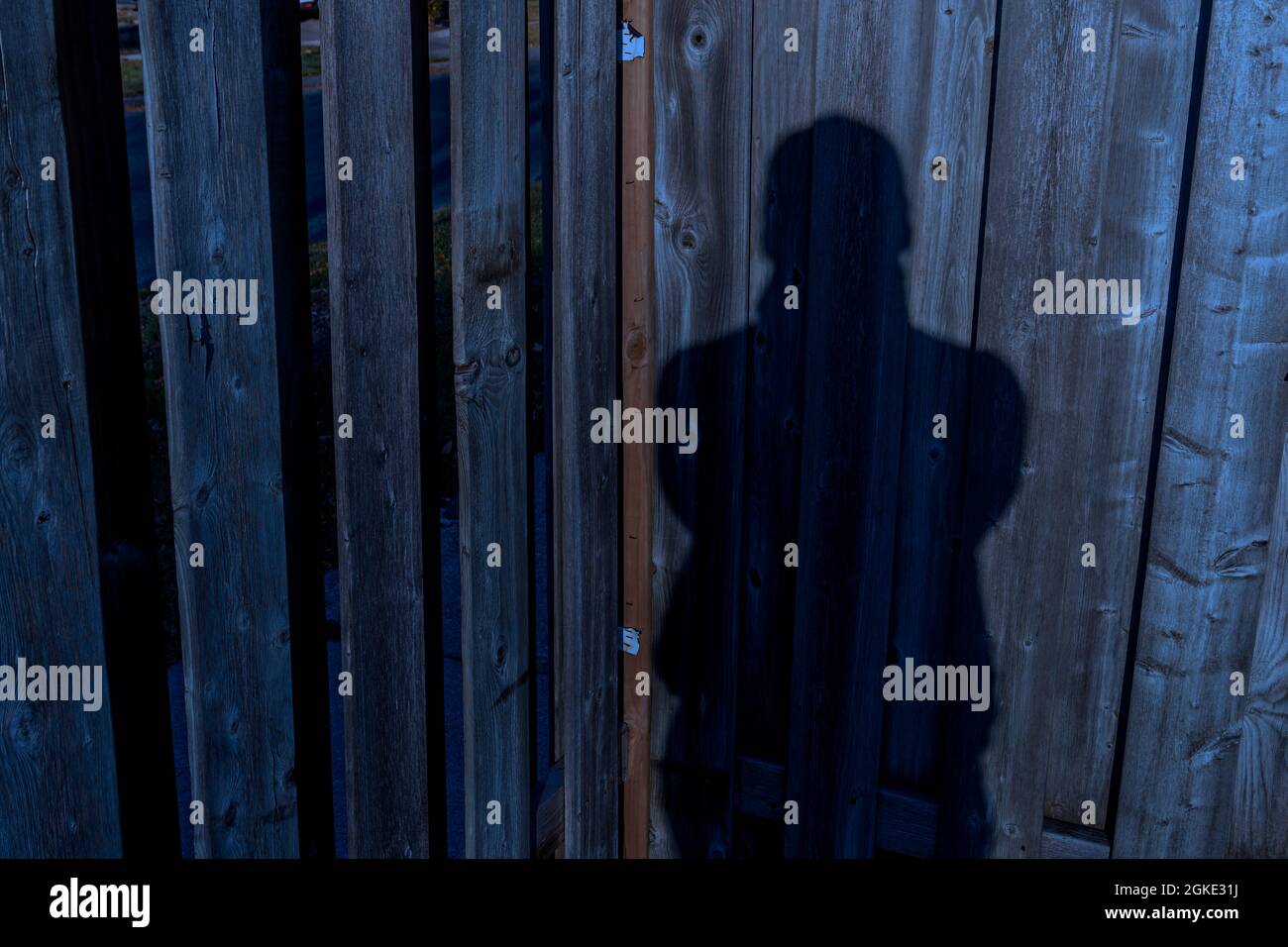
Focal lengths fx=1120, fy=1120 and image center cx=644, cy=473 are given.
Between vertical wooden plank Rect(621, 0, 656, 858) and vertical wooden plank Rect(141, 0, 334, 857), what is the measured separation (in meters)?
1.10

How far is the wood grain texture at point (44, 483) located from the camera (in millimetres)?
1769

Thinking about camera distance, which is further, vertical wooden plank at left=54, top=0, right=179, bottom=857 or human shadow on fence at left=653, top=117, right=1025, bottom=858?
human shadow on fence at left=653, top=117, right=1025, bottom=858

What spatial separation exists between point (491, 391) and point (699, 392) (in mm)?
864

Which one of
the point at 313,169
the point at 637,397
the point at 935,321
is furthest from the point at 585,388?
the point at 313,169

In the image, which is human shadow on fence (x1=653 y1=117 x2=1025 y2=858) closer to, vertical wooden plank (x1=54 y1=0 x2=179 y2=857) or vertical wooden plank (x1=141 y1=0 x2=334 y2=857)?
vertical wooden plank (x1=141 y1=0 x2=334 y2=857)

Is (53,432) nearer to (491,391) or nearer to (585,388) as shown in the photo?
(491,391)

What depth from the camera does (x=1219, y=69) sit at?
97.0 inches

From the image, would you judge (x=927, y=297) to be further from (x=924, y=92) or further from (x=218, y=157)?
(x=218, y=157)

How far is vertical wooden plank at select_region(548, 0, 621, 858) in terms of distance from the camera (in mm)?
2598

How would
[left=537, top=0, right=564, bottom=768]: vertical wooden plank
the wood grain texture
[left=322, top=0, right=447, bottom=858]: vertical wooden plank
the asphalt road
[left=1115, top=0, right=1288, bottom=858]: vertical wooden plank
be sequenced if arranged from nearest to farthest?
the wood grain texture → [left=322, top=0, right=447, bottom=858]: vertical wooden plank → [left=1115, top=0, right=1288, bottom=858]: vertical wooden plank → [left=537, top=0, right=564, bottom=768]: vertical wooden plank → the asphalt road

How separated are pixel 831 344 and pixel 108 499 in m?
1.75

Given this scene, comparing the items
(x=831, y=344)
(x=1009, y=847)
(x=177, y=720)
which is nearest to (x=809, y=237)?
(x=831, y=344)

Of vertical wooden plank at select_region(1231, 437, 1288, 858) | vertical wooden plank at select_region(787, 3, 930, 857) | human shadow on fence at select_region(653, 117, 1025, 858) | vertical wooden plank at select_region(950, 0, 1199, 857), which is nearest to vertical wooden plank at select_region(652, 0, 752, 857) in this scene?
human shadow on fence at select_region(653, 117, 1025, 858)

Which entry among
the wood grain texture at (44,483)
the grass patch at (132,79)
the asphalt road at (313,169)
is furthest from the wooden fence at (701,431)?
the grass patch at (132,79)
